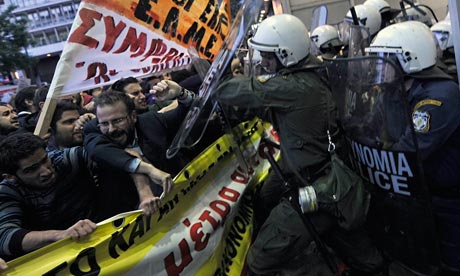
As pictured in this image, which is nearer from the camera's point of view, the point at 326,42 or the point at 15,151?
the point at 15,151

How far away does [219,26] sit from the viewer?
3.74m

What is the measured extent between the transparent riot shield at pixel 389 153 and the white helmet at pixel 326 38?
9.63 feet

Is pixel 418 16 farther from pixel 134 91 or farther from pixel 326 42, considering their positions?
pixel 134 91

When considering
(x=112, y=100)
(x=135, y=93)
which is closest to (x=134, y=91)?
(x=135, y=93)

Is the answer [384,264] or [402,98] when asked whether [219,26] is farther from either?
[384,264]

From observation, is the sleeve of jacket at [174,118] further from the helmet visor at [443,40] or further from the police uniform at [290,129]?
the helmet visor at [443,40]

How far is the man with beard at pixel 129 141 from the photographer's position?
8.10 feet

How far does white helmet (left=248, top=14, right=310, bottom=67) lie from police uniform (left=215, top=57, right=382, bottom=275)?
0.33 feet

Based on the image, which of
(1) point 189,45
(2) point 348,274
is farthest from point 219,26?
(2) point 348,274

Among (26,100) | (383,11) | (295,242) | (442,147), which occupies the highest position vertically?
(26,100)

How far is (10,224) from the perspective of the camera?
2.09 meters

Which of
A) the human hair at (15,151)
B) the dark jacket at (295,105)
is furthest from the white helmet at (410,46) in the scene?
the human hair at (15,151)

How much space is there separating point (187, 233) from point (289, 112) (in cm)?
102

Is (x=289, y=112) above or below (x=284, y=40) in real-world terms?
below
